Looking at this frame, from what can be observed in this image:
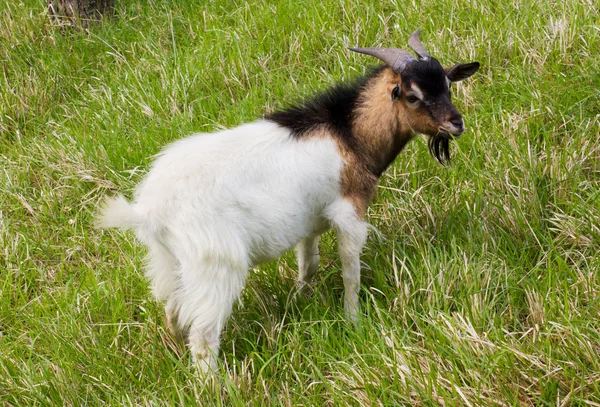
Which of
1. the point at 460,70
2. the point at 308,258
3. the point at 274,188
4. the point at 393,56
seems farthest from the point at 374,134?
the point at 308,258

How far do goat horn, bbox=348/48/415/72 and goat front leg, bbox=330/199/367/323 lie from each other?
826 millimetres

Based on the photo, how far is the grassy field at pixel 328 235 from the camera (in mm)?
3811

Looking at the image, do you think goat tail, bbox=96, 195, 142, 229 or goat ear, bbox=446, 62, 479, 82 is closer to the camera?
goat tail, bbox=96, 195, 142, 229

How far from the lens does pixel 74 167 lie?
6.16 meters

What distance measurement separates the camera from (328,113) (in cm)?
472

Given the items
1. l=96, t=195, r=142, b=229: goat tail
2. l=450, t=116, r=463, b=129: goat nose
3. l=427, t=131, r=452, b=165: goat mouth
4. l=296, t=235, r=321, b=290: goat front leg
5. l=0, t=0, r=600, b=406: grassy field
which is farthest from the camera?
l=296, t=235, r=321, b=290: goat front leg

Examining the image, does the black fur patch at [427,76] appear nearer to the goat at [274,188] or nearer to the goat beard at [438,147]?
the goat at [274,188]

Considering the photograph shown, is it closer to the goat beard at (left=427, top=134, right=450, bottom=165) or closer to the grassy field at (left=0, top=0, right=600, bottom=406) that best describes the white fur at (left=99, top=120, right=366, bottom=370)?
the grassy field at (left=0, top=0, right=600, bottom=406)

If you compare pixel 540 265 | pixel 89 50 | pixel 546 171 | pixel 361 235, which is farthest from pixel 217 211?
pixel 89 50

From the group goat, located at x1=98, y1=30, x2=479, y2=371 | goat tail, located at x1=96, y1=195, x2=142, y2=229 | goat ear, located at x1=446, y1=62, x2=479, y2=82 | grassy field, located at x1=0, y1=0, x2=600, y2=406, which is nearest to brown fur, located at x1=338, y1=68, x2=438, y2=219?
goat, located at x1=98, y1=30, x2=479, y2=371

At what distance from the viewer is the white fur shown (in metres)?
4.07

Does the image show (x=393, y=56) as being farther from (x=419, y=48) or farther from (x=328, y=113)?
(x=328, y=113)

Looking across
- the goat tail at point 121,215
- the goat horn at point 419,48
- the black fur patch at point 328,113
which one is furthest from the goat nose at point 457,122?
the goat tail at point 121,215

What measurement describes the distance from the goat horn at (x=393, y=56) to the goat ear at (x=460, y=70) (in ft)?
0.85
